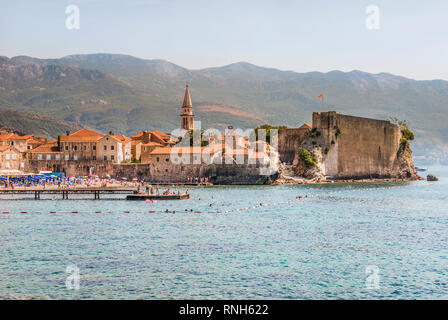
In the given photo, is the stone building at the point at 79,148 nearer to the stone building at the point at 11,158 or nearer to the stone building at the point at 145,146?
the stone building at the point at 11,158

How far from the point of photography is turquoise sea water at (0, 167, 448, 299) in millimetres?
20047

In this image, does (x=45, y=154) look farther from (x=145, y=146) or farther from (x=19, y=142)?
(x=145, y=146)

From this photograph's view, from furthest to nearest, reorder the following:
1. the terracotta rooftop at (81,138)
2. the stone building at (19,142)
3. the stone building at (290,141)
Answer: the stone building at (19,142) → the stone building at (290,141) → the terracotta rooftop at (81,138)

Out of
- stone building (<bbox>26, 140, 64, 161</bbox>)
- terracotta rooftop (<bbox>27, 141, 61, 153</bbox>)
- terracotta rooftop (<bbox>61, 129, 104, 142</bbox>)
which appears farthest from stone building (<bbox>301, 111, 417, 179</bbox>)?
terracotta rooftop (<bbox>27, 141, 61, 153</bbox>)

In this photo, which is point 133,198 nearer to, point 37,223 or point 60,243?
point 37,223

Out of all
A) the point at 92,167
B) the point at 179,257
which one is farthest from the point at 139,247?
the point at 92,167

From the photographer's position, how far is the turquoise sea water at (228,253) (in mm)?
20047

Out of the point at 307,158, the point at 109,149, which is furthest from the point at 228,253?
the point at 109,149

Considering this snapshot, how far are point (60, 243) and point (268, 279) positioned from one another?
500 inches

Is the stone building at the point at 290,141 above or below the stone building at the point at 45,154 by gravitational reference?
above

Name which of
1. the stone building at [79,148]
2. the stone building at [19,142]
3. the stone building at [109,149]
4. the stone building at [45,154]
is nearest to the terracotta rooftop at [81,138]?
the stone building at [79,148]

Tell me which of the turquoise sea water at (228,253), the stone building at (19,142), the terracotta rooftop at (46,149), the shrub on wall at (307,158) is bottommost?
the turquoise sea water at (228,253)

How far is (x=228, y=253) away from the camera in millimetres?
26719

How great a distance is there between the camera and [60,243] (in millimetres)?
29531
